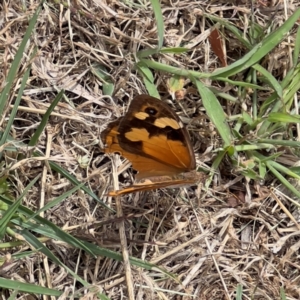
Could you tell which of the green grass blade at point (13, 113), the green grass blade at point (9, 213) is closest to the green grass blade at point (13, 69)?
the green grass blade at point (13, 113)

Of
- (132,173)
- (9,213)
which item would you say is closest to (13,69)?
(9,213)

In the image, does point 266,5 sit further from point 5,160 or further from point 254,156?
point 5,160

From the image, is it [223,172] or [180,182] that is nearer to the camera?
[180,182]

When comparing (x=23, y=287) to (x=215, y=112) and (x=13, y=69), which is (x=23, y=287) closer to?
(x=13, y=69)

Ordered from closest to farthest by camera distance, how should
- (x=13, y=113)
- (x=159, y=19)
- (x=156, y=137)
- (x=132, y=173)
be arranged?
(x=156, y=137) → (x=13, y=113) → (x=159, y=19) → (x=132, y=173)

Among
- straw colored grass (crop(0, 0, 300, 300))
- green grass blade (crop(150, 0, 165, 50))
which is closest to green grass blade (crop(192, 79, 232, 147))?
straw colored grass (crop(0, 0, 300, 300))

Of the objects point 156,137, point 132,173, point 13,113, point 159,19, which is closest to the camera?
point 156,137

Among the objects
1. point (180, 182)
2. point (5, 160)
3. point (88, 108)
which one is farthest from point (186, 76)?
point (5, 160)

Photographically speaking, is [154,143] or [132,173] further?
[132,173]

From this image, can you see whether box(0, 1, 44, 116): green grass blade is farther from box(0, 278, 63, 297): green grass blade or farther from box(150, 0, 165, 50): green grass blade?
box(0, 278, 63, 297): green grass blade

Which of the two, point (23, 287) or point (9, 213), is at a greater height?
point (9, 213)
